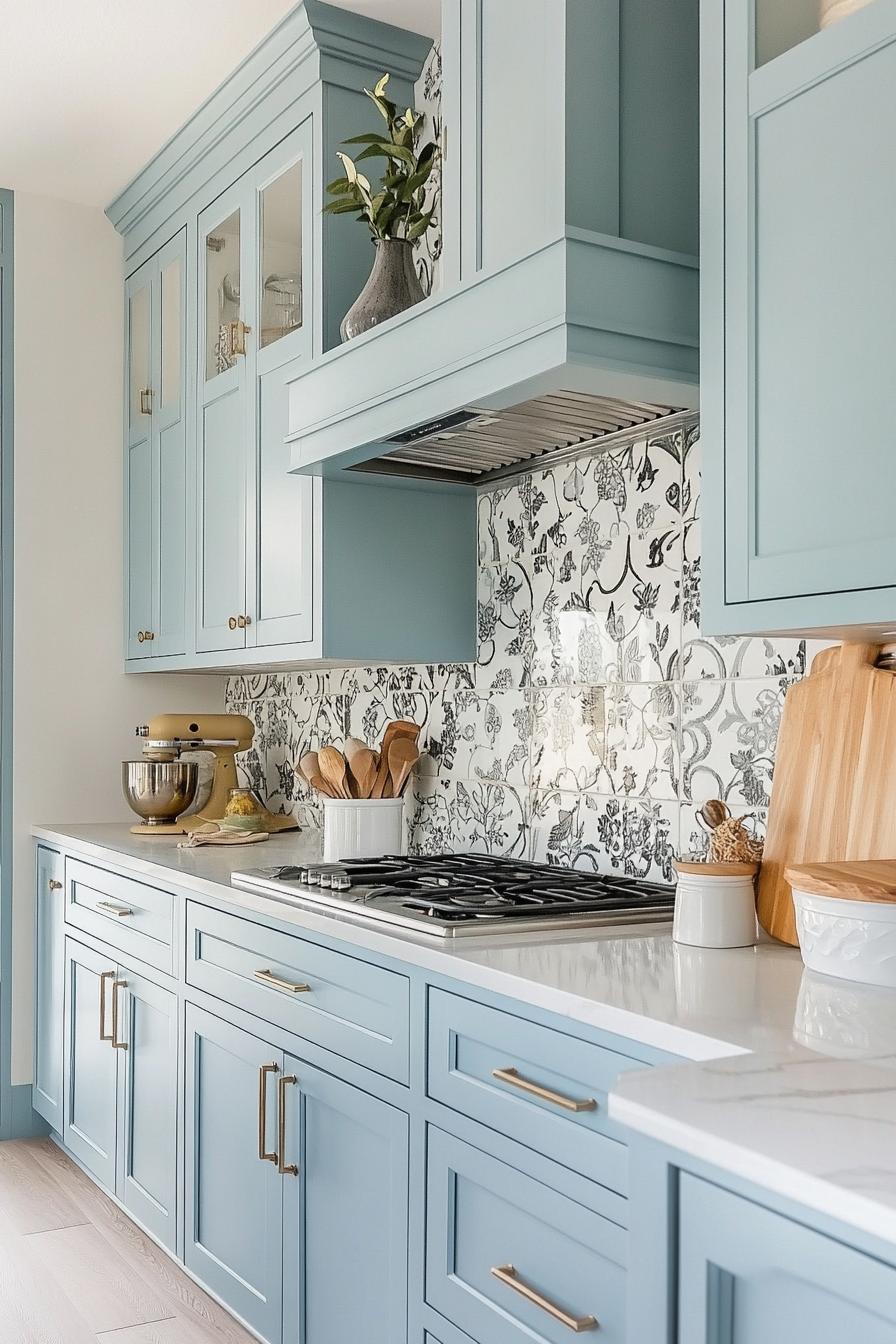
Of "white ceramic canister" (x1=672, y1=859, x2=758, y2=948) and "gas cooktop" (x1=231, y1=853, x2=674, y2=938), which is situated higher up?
"white ceramic canister" (x1=672, y1=859, x2=758, y2=948)

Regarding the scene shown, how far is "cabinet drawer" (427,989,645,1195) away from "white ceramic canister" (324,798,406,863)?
964mm

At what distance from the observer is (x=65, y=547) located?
3.78m

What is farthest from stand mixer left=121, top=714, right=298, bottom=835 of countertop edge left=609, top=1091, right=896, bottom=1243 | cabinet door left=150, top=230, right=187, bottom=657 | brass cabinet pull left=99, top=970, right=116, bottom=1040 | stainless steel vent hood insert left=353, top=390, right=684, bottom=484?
countertop edge left=609, top=1091, right=896, bottom=1243

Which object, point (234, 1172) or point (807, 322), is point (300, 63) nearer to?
point (807, 322)

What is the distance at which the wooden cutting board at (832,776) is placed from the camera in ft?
5.26

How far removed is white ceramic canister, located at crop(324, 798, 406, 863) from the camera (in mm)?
2641

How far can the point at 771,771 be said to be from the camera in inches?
76.0

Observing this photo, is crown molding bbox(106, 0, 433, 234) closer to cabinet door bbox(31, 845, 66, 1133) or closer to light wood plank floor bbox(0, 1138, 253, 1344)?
cabinet door bbox(31, 845, 66, 1133)

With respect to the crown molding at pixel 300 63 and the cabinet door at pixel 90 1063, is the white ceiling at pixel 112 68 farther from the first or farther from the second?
the cabinet door at pixel 90 1063

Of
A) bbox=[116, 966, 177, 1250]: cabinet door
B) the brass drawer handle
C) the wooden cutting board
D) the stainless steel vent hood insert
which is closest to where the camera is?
the wooden cutting board

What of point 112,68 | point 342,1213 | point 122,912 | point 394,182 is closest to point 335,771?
point 122,912

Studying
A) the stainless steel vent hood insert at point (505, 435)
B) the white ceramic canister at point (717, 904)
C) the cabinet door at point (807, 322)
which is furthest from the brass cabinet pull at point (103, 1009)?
the cabinet door at point (807, 322)

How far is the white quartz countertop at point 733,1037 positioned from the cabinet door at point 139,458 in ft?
5.81

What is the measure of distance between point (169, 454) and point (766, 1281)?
299 centimetres
